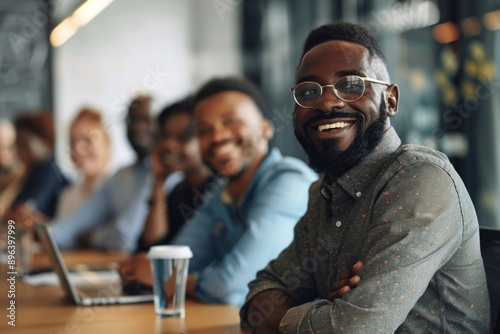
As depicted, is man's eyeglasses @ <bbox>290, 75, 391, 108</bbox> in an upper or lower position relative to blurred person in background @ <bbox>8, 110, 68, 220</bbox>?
upper

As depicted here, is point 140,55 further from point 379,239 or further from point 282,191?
point 379,239

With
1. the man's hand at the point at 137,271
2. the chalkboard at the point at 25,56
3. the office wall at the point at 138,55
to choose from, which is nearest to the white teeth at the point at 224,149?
the man's hand at the point at 137,271

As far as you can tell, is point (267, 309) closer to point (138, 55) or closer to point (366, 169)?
point (366, 169)

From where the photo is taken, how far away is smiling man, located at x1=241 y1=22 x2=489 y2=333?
120 cm

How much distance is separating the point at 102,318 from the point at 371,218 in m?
0.84

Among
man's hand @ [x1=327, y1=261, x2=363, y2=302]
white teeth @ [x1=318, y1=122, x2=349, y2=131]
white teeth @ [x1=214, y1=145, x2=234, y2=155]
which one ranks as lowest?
white teeth @ [x1=214, y1=145, x2=234, y2=155]

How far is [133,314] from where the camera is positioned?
1876 mm

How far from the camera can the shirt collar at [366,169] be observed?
1393 millimetres

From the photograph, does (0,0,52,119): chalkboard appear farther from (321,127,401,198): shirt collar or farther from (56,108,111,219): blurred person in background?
(321,127,401,198): shirt collar

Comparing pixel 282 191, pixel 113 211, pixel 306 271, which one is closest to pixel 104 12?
pixel 113 211

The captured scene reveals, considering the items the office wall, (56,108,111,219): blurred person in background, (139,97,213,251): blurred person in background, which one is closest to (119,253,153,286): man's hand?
(139,97,213,251): blurred person in background

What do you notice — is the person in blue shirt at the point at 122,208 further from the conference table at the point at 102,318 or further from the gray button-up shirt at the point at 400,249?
the gray button-up shirt at the point at 400,249

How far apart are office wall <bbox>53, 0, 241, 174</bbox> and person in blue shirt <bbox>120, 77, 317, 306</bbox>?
3991 millimetres

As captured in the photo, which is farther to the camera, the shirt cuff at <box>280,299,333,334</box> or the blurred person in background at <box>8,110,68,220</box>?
the blurred person in background at <box>8,110,68,220</box>
